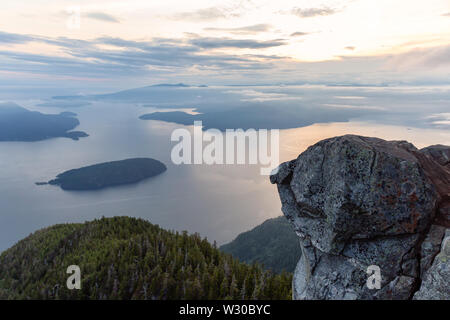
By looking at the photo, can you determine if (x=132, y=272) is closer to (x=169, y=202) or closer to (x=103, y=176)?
(x=169, y=202)

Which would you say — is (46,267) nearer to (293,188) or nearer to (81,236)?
(81,236)

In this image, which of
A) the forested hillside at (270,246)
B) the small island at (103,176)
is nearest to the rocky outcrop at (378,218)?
the forested hillside at (270,246)

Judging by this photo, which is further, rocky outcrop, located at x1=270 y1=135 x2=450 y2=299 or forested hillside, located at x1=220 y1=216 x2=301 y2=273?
forested hillside, located at x1=220 y1=216 x2=301 y2=273

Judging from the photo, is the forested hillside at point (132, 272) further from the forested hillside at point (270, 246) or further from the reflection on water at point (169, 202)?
the reflection on water at point (169, 202)

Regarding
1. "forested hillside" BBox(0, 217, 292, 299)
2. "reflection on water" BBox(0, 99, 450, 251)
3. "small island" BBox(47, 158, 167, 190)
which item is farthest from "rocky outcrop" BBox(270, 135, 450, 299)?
"small island" BBox(47, 158, 167, 190)

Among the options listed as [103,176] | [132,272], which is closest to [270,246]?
[132,272]

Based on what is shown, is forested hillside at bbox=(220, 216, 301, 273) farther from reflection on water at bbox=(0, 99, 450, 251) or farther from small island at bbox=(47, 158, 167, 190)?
small island at bbox=(47, 158, 167, 190)
